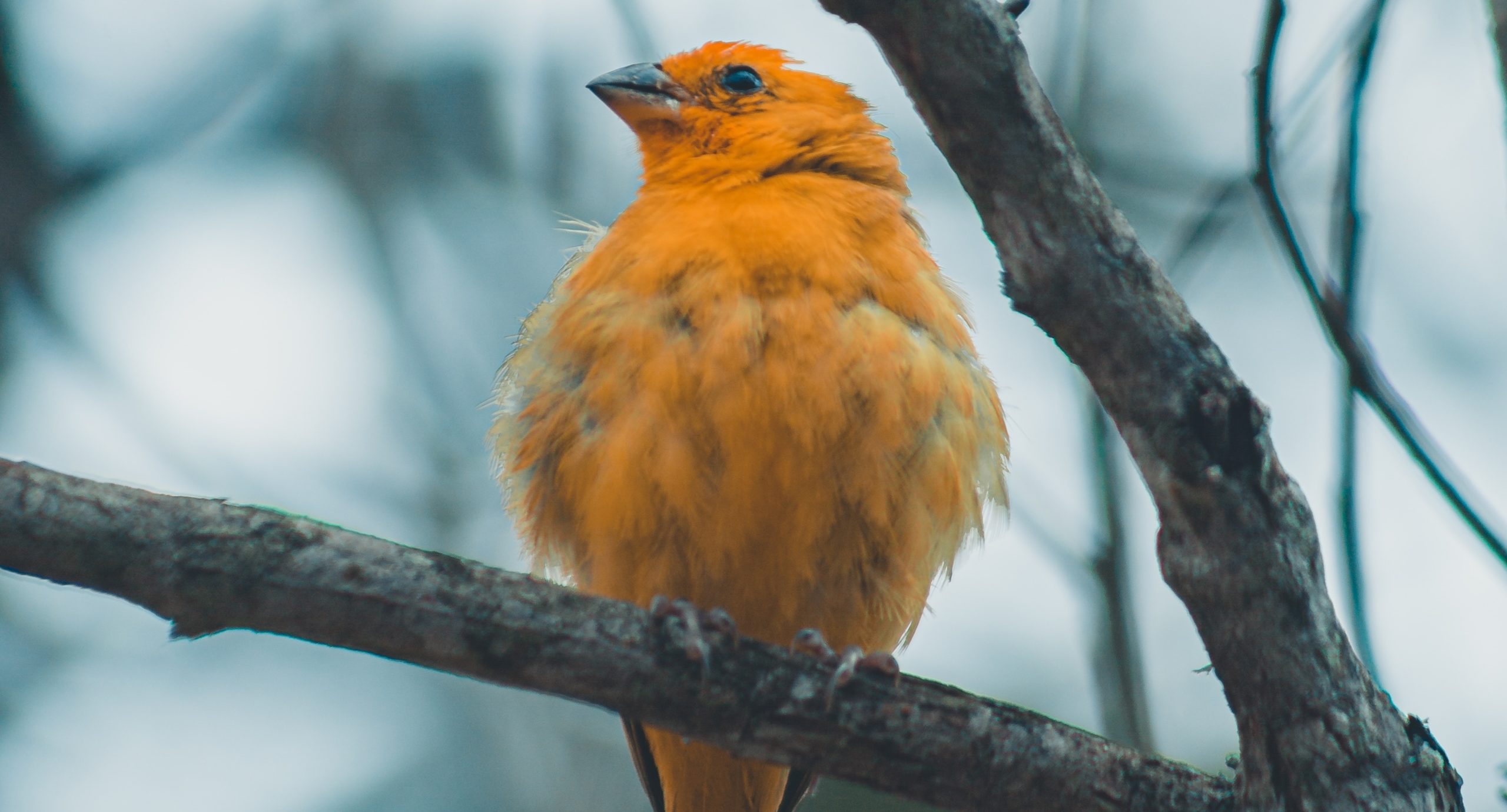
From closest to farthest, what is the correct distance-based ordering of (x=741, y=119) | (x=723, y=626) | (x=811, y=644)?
(x=723, y=626) < (x=811, y=644) < (x=741, y=119)

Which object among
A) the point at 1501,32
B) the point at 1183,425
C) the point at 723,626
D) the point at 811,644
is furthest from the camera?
the point at 811,644

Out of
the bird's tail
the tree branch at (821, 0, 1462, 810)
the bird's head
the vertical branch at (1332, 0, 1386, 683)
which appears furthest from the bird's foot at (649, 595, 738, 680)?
the bird's head

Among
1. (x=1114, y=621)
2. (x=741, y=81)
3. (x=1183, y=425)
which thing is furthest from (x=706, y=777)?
(x=741, y=81)

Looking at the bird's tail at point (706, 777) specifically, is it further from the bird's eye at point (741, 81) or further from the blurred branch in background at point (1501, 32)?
the blurred branch in background at point (1501, 32)

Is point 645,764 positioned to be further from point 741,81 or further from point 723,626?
point 741,81

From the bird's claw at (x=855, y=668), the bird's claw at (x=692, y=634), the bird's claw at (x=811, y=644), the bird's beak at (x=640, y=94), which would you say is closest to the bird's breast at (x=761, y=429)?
the bird's claw at (x=811, y=644)

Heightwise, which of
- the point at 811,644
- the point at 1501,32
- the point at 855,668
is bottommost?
the point at 811,644

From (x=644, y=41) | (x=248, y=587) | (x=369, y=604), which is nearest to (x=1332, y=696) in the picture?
(x=369, y=604)
